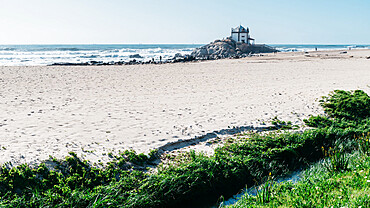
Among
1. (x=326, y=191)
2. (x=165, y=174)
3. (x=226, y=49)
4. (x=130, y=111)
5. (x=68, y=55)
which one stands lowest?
(x=165, y=174)

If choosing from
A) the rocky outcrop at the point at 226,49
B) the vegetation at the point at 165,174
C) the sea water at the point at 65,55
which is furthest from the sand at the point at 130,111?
the rocky outcrop at the point at 226,49

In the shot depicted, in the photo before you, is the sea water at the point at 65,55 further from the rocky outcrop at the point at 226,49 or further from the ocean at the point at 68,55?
the rocky outcrop at the point at 226,49

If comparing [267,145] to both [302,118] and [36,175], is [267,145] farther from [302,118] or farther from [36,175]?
[36,175]

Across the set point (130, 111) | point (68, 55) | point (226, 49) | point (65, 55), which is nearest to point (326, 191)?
point (130, 111)

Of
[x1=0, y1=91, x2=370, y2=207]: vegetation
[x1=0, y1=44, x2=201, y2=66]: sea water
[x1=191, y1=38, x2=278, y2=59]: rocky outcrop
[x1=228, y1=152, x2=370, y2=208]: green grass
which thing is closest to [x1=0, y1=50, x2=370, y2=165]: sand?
[x1=0, y1=91, x2=370, y2=207]: vegetation

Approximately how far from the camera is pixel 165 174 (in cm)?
550

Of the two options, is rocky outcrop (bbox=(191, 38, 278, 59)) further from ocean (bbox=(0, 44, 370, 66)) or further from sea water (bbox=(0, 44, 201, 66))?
ocean (bbox=(0, 44, 370, 66))

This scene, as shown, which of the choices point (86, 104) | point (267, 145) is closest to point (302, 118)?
point (267, 145)

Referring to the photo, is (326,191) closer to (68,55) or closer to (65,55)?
(68,55)

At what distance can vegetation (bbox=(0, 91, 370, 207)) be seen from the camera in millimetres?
4820

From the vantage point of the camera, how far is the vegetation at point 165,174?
15.8 feet

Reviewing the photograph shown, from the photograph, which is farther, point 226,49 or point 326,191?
point 226,49

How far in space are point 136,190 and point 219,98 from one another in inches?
298

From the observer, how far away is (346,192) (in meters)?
4.28
